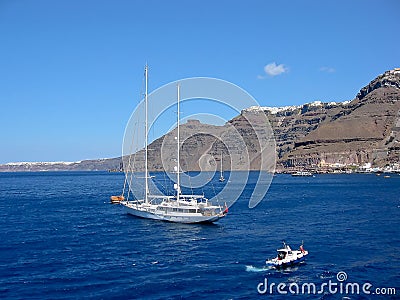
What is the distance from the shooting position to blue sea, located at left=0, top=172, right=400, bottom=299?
125 ft

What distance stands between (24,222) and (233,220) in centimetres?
3842

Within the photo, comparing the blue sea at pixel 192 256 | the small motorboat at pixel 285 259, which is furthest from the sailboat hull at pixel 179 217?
the small motorboat at pixel 285 259

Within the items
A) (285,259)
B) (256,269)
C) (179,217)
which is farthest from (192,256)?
(179,217)

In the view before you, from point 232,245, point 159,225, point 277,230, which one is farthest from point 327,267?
point 159,225

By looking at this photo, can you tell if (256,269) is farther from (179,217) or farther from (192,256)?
(179,217)

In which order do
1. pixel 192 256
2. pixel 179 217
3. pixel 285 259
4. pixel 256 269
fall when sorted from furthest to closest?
pixel 179 217 < pixel 192 256 < pixel 285 259 < pixel 256 269

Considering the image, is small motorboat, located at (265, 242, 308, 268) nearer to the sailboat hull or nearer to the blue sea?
the blue sea

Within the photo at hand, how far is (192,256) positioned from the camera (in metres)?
50.4

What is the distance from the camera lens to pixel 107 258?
162 feet

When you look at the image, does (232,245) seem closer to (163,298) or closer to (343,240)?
(343,240)

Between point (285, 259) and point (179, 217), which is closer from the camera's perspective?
point (285, 259)

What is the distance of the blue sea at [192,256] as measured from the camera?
38188 millimetres

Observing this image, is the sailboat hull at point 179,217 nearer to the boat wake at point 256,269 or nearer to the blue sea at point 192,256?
the blue sea at point 192,256

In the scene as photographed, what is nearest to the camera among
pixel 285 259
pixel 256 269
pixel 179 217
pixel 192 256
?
pixel 256 269
